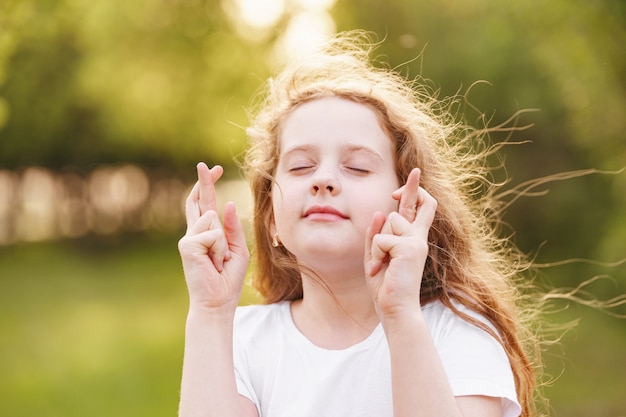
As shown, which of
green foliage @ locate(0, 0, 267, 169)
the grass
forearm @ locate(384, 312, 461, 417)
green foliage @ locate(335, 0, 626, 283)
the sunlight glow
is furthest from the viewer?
green foliage @ locate(0, 0, 267, 169)

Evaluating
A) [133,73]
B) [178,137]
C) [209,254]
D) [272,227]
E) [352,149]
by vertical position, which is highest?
[133,73]

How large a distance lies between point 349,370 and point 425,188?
0.69 meters

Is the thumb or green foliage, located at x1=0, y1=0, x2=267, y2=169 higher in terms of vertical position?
green foliage, located at x1=0, y1=0, x2=267, y2=169

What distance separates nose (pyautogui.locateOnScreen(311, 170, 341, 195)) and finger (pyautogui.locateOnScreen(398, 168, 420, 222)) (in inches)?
8.2

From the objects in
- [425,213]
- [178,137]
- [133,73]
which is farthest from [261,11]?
[425,213]

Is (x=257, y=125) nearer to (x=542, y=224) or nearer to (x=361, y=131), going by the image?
(x=361, y=131)

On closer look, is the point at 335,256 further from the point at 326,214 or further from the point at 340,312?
the point at 340,312

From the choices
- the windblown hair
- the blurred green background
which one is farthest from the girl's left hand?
the blurred green background

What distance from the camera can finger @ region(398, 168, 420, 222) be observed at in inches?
88.9

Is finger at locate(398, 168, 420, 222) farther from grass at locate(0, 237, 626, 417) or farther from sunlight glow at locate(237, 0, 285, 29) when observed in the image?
sunlight glow at locate(237, 0, 285, 29)

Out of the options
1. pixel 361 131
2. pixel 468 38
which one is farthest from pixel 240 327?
pixel 468 38

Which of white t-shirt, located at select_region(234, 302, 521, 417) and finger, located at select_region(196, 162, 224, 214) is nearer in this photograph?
white t-shirt, located at select_region(234, 302, 521, 417)

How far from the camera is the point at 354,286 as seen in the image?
8.45 feet

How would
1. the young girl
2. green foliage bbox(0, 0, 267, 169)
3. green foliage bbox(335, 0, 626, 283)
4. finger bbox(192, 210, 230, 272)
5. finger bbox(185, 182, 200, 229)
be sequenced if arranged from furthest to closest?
green foliage bbox(0, 0, 267, 169)
green foliage bbox(335, 0, 626, 283)
finger bbox(185, 182, 200, 229)
finger bbox(192, 210, 230, 272)
the young girl
